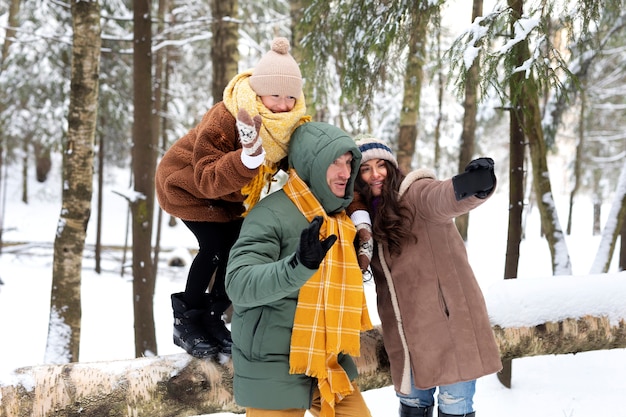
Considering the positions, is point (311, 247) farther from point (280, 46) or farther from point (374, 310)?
point (374, 310)

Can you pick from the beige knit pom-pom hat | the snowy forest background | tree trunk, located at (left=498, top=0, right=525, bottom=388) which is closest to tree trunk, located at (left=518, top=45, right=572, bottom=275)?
the snowy forest background

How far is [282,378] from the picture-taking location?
2.32 meters

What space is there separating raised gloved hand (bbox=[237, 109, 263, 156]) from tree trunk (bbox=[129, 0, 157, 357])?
453cm

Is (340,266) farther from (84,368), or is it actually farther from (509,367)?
(509,367)

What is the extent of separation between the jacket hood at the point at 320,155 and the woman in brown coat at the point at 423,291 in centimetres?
37

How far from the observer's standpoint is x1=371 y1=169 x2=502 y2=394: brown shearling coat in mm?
2793

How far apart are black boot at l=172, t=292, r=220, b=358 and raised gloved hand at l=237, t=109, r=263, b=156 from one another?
108cm

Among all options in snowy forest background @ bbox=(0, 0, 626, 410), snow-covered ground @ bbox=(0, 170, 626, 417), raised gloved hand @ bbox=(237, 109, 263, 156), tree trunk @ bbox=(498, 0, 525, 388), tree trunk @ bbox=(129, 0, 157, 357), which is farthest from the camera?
tree trunk @ bbox=(129, 0, 157, 357)

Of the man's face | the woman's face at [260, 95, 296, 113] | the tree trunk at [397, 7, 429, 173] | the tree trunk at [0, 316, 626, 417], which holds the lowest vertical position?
the tree trunk at [0, 316, 626, 417]

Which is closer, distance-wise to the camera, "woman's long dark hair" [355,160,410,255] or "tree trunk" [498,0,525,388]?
"woman's long dark hair" [355,160,410,255]

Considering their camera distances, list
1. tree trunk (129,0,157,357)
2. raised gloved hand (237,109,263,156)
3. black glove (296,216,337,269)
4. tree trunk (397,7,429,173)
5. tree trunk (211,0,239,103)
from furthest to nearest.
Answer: tree trunk (211,0,239,103), tree trunk (397,7,429,173), tree trunk (129,0,157,357), raised gloved hand (237,109,263,156), black glove (296,216,337,269)

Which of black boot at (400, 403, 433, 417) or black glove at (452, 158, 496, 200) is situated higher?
black glove at (452, 158, 496, 200)

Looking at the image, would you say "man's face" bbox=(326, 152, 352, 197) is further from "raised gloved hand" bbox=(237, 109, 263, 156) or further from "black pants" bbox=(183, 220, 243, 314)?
"black pants" bbox=(183, 220, 243, 314)

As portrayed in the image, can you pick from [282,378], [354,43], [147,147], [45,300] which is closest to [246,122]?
[282,378]
